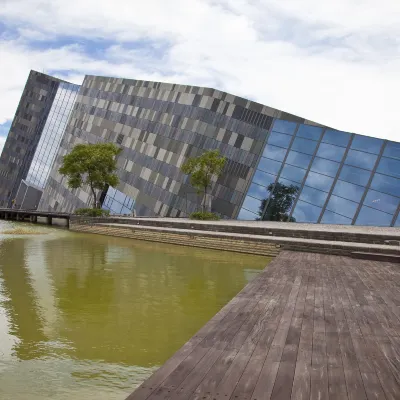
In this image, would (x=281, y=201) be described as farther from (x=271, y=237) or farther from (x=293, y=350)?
(x=293, y=350)

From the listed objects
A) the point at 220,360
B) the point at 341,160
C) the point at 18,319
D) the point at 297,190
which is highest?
the point at 341,160

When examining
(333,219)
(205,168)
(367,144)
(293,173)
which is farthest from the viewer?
(205,168)

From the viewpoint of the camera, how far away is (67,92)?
86875 millimetres

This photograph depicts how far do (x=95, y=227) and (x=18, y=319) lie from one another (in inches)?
1234

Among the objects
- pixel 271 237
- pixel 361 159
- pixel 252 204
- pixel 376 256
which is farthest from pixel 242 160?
pixel 376 256

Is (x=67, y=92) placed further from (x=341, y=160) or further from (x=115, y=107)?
(x=341, y=160)

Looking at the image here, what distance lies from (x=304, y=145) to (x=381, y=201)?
8.61 metres

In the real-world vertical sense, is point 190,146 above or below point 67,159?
above

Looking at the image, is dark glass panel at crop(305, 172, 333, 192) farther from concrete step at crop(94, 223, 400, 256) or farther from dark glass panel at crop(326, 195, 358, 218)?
concrete step at crop(94, 223, 400, 256)

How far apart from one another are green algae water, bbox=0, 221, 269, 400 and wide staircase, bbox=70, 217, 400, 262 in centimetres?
249

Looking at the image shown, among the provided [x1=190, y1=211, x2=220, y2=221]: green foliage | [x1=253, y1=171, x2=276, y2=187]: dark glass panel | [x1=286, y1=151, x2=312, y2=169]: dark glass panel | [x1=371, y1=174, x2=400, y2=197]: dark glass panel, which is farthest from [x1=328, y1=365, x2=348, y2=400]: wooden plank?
[x1=253, y1=171, x2=276, y2=187]: dark glass panel

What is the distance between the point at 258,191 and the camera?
1725 inches

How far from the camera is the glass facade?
187ft

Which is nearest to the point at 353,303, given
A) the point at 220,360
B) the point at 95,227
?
the point at 220,360
